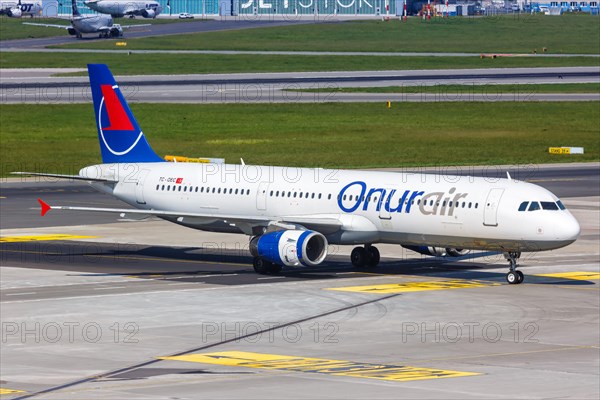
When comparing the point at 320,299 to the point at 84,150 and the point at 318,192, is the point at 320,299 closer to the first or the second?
the point at 318,192

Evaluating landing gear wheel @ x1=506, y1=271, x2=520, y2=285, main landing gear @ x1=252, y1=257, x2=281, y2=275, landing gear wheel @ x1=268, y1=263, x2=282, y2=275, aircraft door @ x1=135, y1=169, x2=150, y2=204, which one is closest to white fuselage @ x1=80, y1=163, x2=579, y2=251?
aircraft door @ x1=135, y1=169, x2=150, y2=204

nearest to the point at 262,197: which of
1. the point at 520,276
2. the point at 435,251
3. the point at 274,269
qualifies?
the point at 274,269

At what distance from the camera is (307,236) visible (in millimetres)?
53281

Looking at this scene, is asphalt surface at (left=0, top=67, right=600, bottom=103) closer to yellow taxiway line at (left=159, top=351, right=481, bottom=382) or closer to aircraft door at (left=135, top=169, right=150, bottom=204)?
aircraft door at (left=135, top=169, right=150, bottom=204)

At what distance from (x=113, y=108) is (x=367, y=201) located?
614 inches

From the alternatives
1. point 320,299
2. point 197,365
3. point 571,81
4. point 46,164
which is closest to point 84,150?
point 46,164

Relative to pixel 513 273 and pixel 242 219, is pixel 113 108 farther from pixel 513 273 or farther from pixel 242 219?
pixel 513 273

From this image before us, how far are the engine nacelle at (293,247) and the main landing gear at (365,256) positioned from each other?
468cm

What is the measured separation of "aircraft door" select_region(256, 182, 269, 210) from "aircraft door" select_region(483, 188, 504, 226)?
1052cm

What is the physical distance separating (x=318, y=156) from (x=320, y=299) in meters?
55.1

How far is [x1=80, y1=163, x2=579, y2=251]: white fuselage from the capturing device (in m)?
51.9

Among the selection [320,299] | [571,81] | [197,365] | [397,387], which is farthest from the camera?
[571,81]

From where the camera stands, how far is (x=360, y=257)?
2302 inches

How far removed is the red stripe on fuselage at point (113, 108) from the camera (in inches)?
2514
